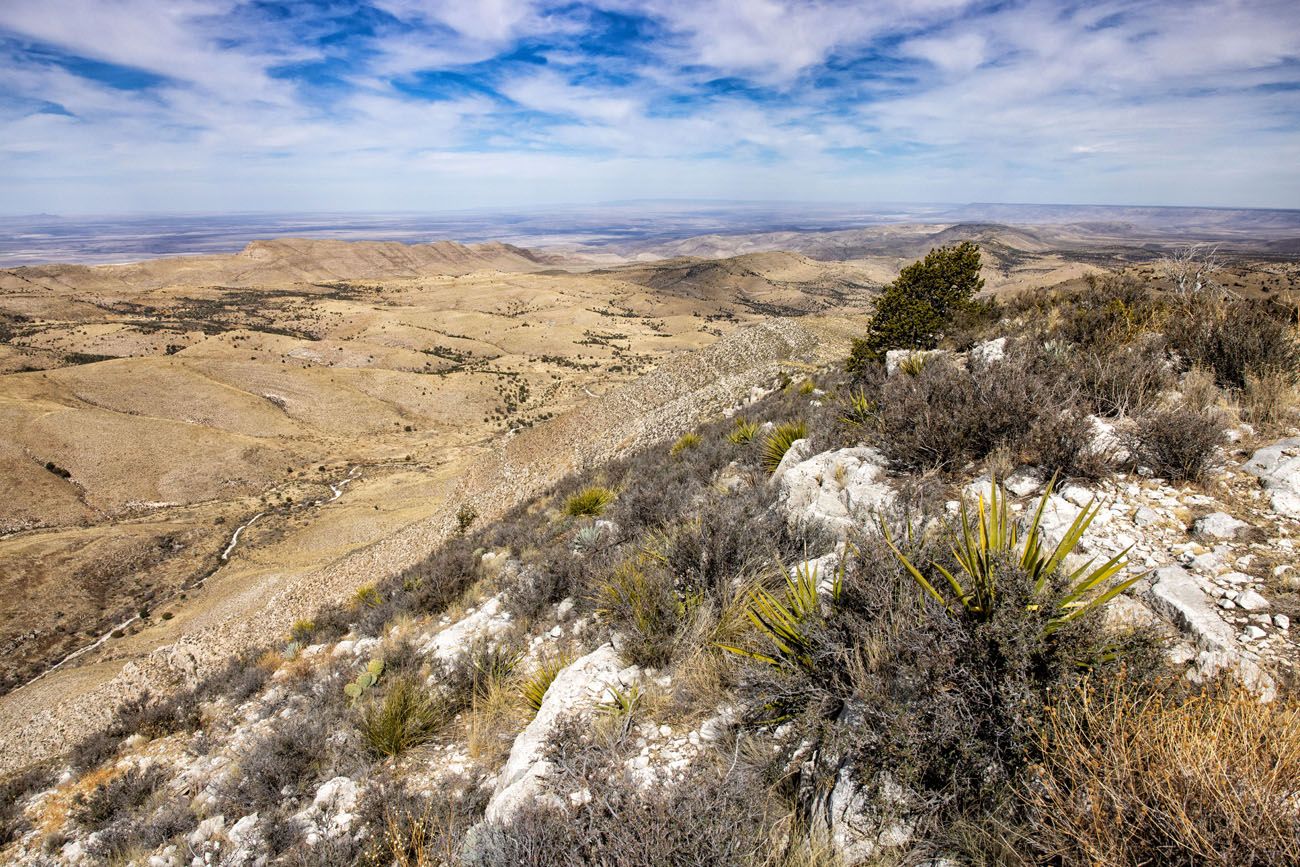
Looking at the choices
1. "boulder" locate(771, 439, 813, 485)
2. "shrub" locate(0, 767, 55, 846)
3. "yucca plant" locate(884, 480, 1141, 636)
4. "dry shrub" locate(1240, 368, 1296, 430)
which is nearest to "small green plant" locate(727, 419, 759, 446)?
"boulder" locate(771, 439, 813, 485)

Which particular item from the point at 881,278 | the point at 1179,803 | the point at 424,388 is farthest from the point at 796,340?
the point at 881,278

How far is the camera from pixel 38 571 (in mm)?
19703

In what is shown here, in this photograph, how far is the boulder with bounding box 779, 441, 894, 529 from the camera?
193 inches

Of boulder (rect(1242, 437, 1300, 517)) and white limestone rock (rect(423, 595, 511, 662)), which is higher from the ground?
boulder (rect(1242, 437, 1300, 517))

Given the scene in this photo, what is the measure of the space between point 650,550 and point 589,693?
1767 millimetres

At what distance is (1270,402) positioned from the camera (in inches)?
189

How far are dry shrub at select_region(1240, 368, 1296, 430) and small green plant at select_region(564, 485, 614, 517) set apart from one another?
317 inches

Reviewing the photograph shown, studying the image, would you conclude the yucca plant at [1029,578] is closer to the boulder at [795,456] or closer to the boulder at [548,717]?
the boulder at [548,717]

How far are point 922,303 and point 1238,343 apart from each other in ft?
31.6

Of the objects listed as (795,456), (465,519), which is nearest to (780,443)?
(795,456)

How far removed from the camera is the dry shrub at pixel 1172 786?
5.27ft

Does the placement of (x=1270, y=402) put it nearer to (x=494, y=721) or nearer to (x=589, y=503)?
(x=494, y=721)

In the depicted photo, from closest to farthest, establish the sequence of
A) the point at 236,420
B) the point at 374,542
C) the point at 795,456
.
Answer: the point at 795,456 → the point at 374,542 → the point at 236,420

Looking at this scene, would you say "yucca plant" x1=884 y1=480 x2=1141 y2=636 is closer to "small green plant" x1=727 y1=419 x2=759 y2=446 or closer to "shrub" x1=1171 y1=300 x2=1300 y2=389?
"shrub" x1=1171 y1=300 x2=1300 y2=389
